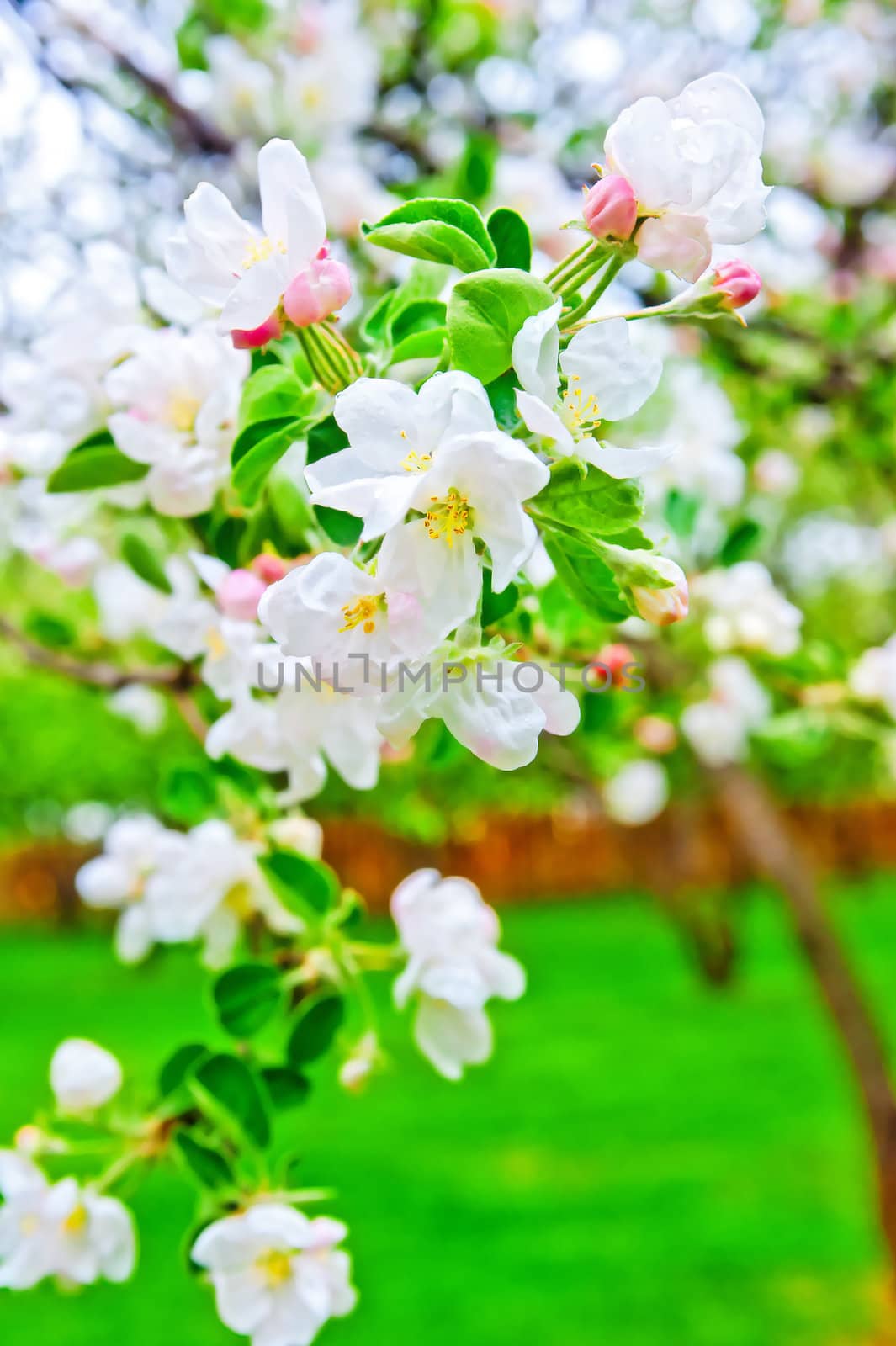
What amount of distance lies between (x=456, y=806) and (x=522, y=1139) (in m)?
6.66

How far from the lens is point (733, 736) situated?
230 cm

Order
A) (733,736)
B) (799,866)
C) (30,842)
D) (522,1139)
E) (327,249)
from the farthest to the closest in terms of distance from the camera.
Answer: (30,842), (522,1139), (799,866), (733,736), (327,249)

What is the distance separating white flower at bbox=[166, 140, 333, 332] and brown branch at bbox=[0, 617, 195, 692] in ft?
2.26

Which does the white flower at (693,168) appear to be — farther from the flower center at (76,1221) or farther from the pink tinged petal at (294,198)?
the flower center at (76,1221)

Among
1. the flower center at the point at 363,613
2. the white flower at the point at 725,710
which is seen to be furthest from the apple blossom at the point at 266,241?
the white flower at the point at 725,710

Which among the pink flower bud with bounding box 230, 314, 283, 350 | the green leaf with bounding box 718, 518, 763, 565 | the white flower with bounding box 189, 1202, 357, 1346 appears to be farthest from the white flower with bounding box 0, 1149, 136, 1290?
the green leaf with bounding box 718, 518, 763, 565

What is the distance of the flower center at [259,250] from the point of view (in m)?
0.80

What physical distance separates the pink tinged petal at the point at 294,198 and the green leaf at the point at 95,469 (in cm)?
32

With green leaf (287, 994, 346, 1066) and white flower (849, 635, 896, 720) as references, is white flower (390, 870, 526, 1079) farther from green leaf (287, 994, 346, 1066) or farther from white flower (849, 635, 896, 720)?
white flower (849, 635, 896, 720)

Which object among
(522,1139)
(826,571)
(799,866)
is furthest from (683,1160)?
(826,571)

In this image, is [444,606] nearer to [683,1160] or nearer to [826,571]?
[683,1160]

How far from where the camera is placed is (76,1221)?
1068 mm

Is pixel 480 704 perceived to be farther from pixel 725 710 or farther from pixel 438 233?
pixel 725 710

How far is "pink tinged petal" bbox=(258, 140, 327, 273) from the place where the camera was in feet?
2.53
